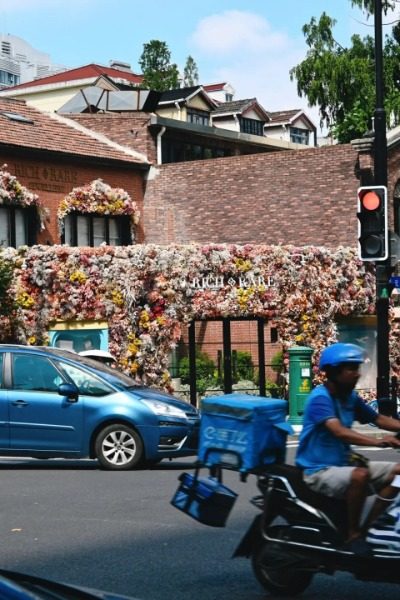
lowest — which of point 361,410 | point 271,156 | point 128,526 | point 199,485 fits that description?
point 128,526

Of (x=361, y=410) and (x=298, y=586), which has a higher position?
(x=361, y=410)

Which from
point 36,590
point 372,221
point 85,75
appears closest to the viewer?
point 36,590

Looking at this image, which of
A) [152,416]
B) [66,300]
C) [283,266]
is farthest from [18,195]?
[152,416]

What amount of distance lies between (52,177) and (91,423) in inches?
698

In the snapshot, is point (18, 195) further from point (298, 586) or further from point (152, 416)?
point (298, 586)

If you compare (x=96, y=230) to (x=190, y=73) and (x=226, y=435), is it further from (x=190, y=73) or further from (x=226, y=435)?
(x=190, y=73)

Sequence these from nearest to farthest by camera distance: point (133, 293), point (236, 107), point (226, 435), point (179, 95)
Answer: point (226, 435)
point (133, 293)
point (179, 95)
point (236, 107)

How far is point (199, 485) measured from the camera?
7703 millimetres

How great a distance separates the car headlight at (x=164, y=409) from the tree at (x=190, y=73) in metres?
67.6

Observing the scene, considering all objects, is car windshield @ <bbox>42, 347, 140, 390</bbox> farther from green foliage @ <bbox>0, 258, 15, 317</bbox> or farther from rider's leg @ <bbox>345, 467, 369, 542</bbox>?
green foliage @ <bbox>0, 258, 15, 317</bbox>

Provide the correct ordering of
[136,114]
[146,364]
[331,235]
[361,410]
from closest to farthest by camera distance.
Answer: [361,410]
[146,364]
[331,235]
[136,114]

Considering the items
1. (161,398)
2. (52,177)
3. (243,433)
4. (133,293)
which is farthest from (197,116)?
(243,433)

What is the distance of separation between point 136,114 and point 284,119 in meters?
28.2

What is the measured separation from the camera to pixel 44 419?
50.9ft
